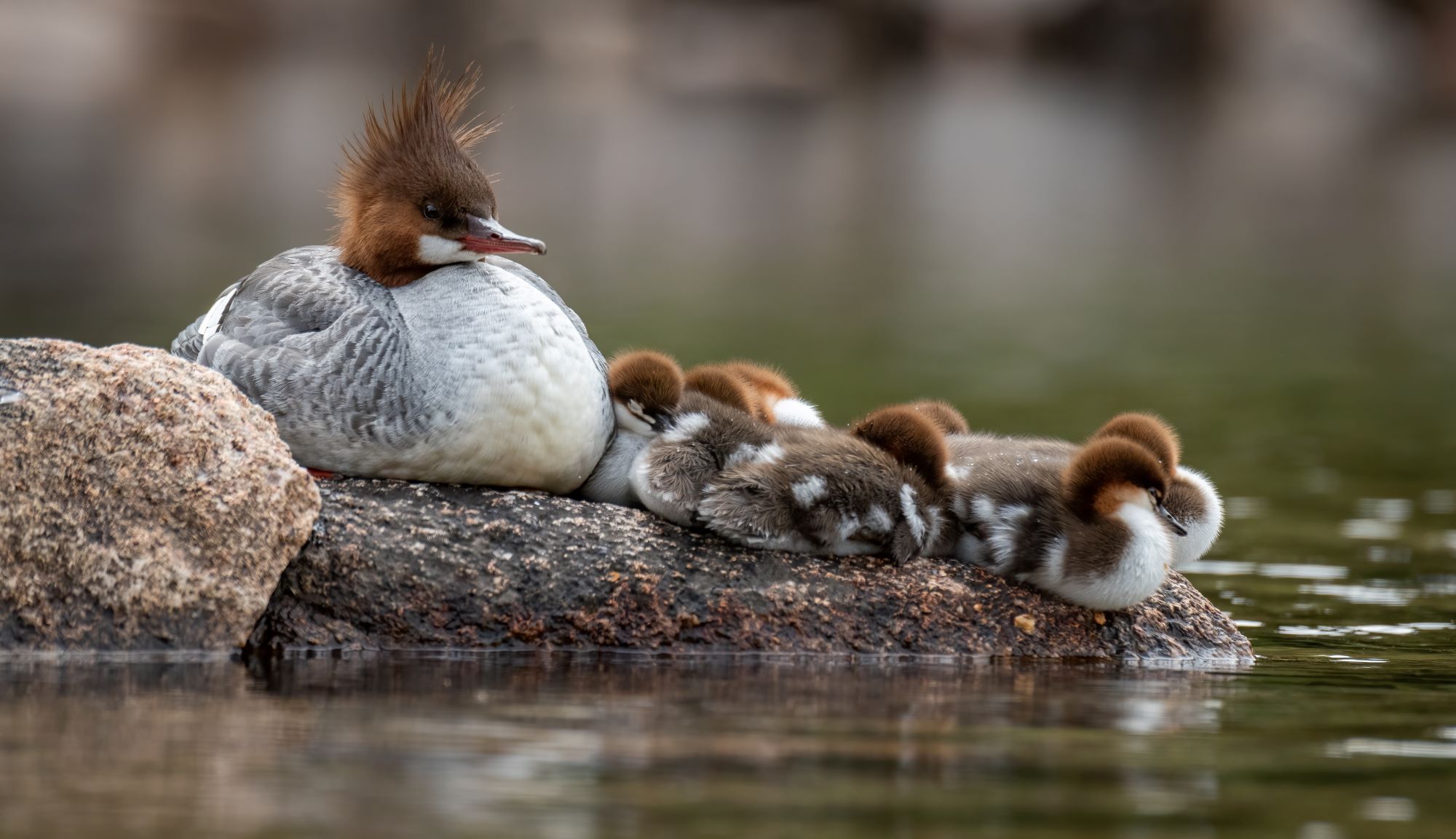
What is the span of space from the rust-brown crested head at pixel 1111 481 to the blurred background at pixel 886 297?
586 mm

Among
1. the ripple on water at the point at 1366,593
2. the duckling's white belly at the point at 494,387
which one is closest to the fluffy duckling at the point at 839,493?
the duckling's white belly at the point at 494,387

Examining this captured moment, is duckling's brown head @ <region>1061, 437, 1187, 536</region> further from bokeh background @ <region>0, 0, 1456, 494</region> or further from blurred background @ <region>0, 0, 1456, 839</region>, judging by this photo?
bokeh background @ <region>0, 0, 1456, 494</region>

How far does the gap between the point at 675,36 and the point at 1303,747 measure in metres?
60.1

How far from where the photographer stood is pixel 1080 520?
594cm

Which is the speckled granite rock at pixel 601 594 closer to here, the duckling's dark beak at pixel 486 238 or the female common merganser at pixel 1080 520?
the female common merganser at pixel 1080 520

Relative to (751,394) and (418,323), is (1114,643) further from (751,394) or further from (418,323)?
(418,323)

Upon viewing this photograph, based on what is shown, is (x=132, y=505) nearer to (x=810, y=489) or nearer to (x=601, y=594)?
(x=601, y=594)

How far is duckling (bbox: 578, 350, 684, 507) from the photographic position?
243 inches

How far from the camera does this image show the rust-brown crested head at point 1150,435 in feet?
20.8

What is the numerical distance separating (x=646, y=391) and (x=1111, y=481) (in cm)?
152

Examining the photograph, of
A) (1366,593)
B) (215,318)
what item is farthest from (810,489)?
(1366,593)

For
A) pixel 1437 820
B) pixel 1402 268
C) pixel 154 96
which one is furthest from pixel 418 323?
pixel 154 96

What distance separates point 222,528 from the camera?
5.61 meters

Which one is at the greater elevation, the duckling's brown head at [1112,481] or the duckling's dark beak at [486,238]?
the duckling's dark beak at [486,238]
